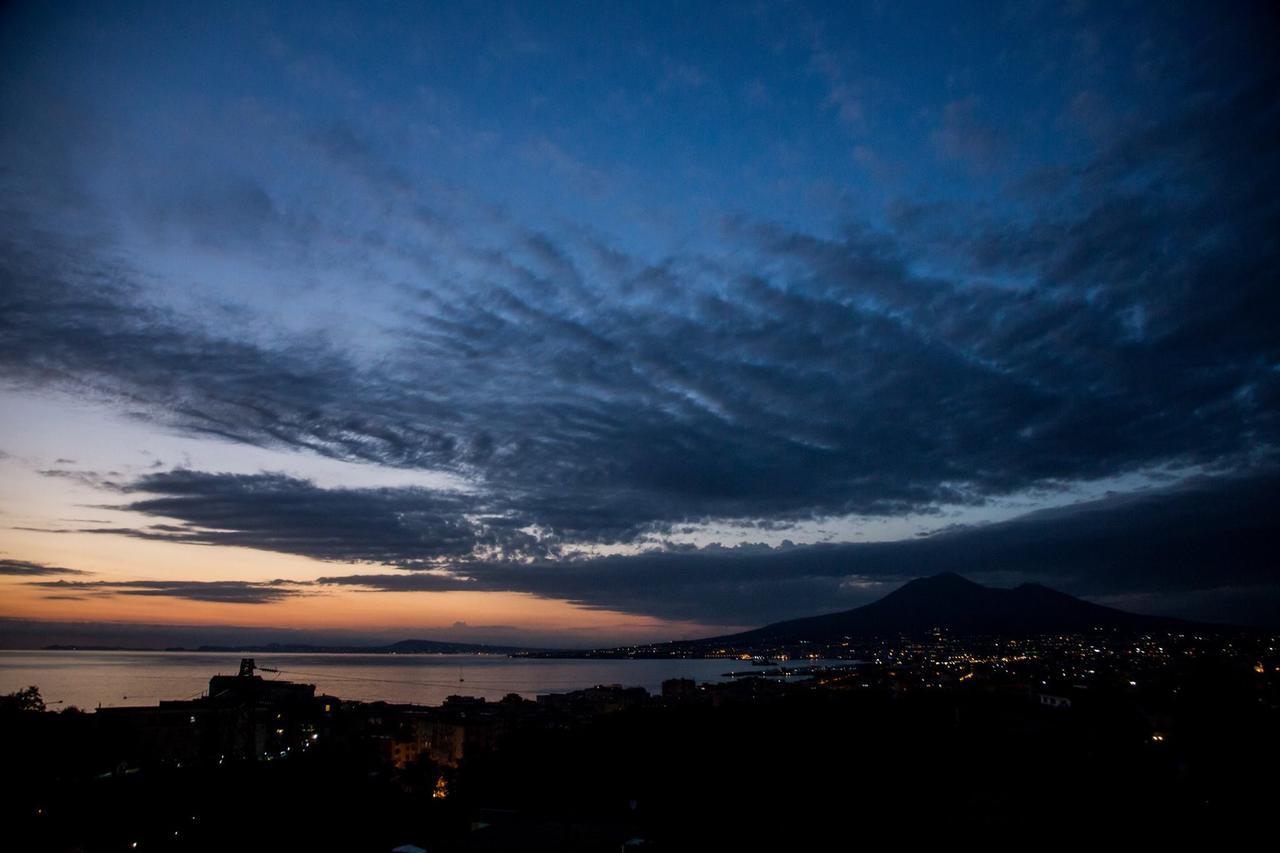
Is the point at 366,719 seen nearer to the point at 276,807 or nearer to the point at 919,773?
the point at 276,807

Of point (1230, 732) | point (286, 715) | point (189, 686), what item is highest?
point (1230, 732)

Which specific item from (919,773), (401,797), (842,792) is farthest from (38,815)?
(919,773)

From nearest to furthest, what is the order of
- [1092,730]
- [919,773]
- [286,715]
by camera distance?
[919,773] < [1092,730] < [286,715]

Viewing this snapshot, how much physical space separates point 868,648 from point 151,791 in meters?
133

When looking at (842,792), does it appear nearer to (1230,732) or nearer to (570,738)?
(1230,732)

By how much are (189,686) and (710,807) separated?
103 metres

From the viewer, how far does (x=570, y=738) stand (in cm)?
2912

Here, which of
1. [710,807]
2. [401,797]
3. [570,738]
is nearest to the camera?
[710,807]

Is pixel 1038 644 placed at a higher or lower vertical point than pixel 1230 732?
lower

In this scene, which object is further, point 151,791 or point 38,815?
point 151,791

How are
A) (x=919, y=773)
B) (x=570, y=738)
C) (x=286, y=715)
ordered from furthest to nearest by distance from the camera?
(x=286, y=715) < (x=570, y=738) < (x=919, y=773)

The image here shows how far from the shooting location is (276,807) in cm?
1723

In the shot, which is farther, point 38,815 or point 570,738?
point 570,738

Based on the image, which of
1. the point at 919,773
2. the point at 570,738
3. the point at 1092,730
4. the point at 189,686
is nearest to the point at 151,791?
the point at 570,738
